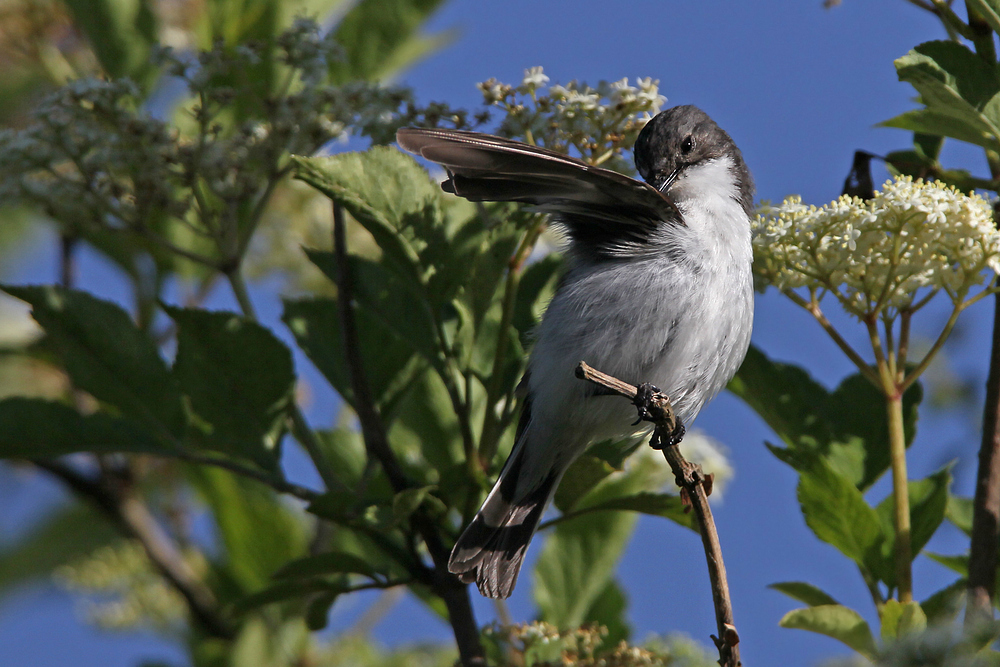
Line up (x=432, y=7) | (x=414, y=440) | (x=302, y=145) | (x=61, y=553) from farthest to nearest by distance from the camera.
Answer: (x=61, y=553) → (x=432, y=7) → (x=414, y=440) → (x=302, y=145)

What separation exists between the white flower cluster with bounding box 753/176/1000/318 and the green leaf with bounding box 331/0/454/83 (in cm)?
137

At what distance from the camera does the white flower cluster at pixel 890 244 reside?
2.16m

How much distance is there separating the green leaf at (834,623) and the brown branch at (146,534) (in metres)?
1.97

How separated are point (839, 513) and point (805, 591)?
7.7 inches

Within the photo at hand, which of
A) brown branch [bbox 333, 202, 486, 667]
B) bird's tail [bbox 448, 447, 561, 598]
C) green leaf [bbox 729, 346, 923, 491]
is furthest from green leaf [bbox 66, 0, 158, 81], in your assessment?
green leaf [bbox 729, 346, 923, 491]

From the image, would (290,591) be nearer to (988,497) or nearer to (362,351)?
(362,351)

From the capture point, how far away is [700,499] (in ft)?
5.91

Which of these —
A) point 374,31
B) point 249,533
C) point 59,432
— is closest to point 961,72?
point 374,31

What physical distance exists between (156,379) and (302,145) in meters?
0.73

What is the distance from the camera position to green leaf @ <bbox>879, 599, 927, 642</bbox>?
5.98 feet

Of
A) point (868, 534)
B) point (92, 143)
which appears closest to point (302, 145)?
point (92, 143)

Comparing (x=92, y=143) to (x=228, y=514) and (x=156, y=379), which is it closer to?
(x=156, y=379)

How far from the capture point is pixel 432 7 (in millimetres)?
3133

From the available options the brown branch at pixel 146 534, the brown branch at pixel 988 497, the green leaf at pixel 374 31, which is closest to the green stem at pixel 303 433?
the green leaf at pixel 374 31
